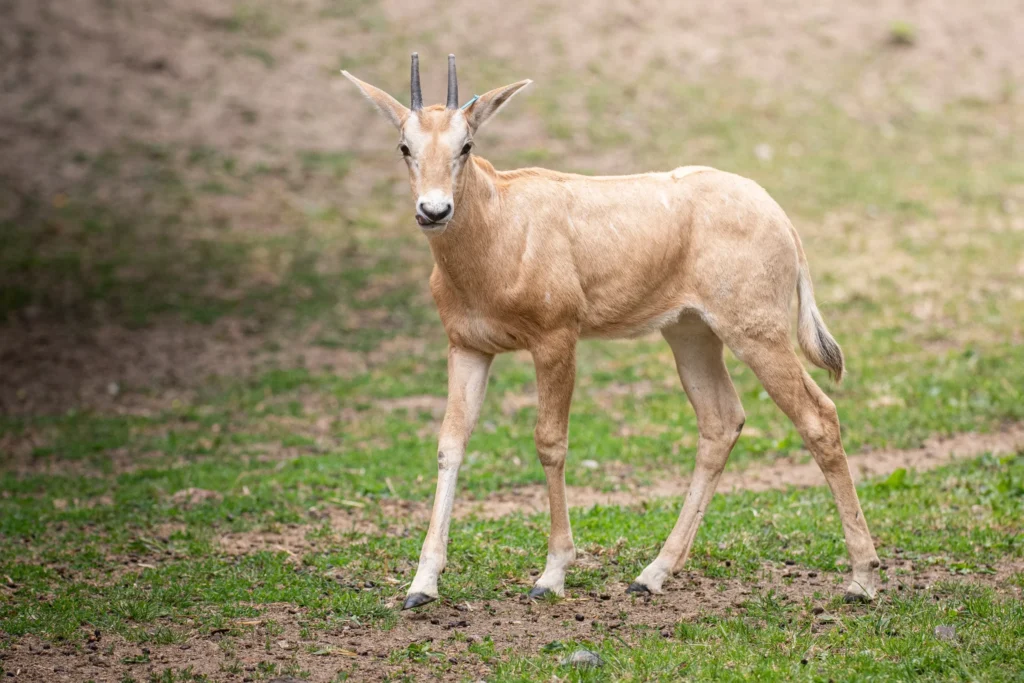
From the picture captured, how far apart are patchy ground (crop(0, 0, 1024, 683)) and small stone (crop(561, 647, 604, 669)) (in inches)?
5.1

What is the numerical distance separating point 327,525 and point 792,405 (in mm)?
3582

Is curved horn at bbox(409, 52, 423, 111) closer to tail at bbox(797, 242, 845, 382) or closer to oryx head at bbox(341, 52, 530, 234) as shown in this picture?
oryx head at bbox(341, 52, 530, 234)

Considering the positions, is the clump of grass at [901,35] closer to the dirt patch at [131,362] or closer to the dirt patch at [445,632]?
the dirt patch at [131,362]

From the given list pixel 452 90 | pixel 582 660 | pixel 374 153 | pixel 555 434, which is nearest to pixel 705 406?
pixel 555 434

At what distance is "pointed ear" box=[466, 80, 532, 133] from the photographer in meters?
6.51

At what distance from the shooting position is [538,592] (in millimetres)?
6824

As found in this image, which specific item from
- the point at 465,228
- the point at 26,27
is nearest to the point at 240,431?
the point at 465,228

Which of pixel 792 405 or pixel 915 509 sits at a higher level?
pixel 792 405

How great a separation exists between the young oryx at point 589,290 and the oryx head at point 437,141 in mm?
25

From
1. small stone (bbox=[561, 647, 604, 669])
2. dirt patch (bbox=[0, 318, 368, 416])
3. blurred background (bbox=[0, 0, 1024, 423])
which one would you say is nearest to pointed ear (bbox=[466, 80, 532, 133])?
small stone (bbox=[561, 647, 604, 669])

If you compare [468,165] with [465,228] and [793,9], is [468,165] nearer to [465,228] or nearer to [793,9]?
[465,228]

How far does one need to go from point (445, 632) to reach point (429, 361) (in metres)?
7.31

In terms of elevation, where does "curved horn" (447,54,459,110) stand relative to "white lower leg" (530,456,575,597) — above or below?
above

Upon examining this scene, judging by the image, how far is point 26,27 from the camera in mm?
21375
